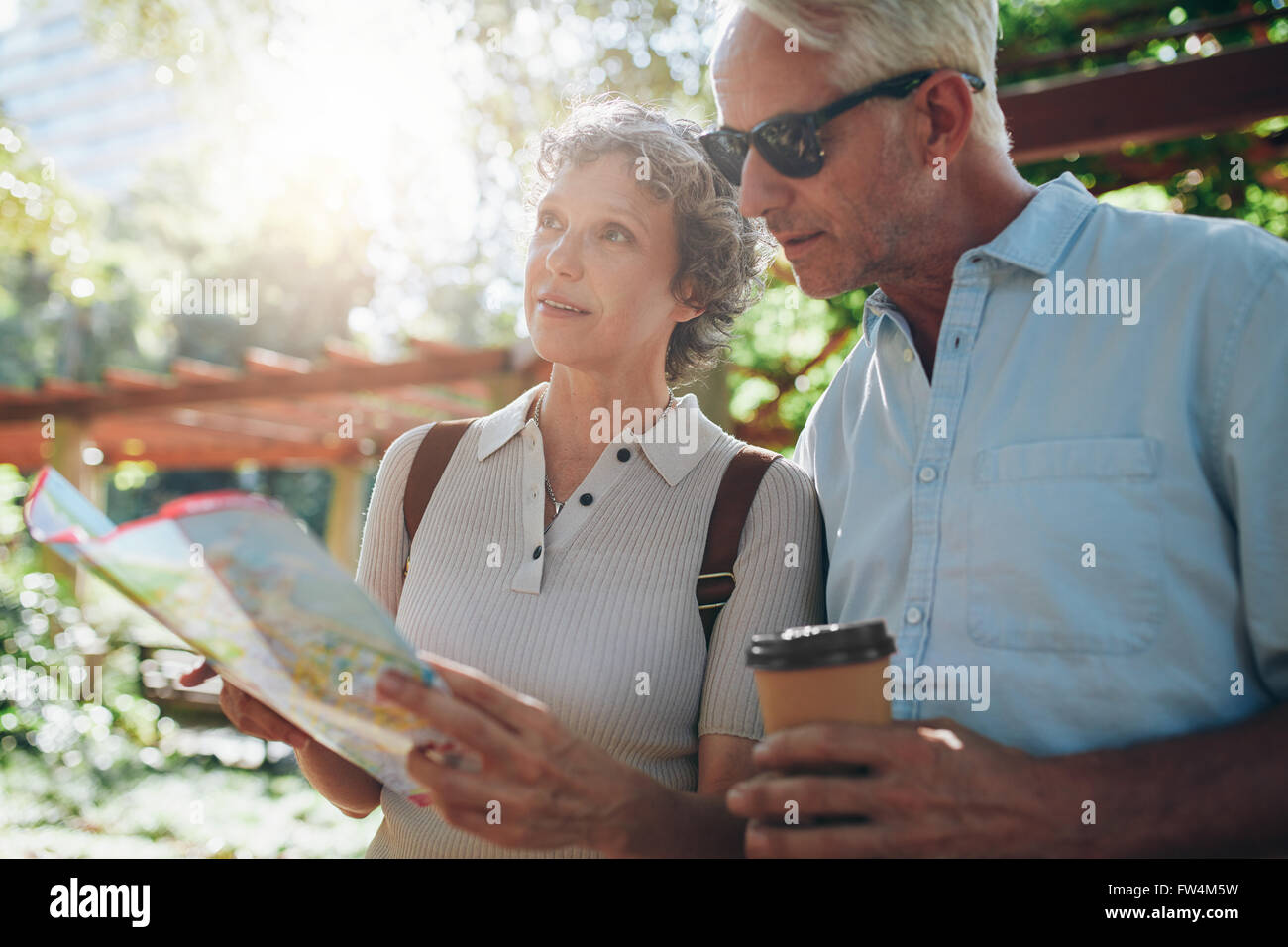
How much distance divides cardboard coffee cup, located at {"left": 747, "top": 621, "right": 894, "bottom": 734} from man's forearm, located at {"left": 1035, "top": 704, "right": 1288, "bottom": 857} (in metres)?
0.28

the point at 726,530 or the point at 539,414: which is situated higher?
the point at 539,414

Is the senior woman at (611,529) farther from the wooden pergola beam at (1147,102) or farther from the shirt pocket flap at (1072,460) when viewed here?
the wooden pergola beam at (1147,102)

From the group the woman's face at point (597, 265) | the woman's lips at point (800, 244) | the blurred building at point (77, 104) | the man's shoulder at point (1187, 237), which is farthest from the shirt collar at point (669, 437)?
the blurred building at point (77, 104)

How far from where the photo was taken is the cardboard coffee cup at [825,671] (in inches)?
42.4

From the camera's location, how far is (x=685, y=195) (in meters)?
2.15

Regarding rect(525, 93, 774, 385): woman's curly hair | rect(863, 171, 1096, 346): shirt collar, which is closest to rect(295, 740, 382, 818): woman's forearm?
rect(525, 93, 774, 385): woman's curly hair

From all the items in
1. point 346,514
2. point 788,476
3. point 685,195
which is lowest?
point 788,476

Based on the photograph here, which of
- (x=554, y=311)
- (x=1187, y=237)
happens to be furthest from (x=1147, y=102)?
(x=554, y=311)

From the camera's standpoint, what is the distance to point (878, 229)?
1674 mm

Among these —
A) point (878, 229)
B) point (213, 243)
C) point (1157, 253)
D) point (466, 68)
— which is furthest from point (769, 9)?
point (213, 243)

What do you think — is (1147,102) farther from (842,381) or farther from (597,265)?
(597,265)

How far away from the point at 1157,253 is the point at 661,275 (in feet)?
3.24

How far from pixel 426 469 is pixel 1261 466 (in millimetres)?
1463

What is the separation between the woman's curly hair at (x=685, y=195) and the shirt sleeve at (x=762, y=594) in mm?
603
